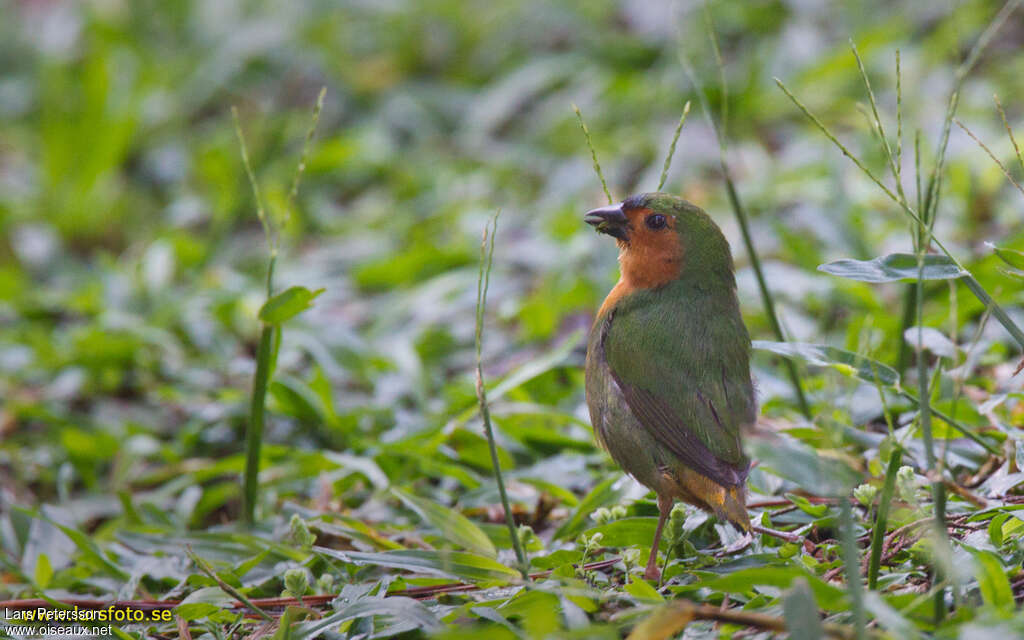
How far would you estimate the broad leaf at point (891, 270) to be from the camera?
2.12m

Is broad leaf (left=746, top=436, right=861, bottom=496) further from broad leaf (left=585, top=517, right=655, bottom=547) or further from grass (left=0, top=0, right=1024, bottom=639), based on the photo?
broad leaf (left=585, top=517, right=655, bottom=547)

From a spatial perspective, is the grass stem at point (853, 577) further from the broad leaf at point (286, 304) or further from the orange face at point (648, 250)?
the broad leaf at point (286, 304)

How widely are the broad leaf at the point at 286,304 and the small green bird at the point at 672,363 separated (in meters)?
0.74

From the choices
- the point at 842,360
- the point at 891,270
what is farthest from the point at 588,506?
the point at 891,270

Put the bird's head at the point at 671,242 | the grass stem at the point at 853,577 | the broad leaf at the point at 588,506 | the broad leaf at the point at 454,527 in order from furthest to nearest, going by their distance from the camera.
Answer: the broad leaf at the point at 588,506 → the bird's head at the point at 671,242 → the broad leaf at the point at 454,527 → the grass stem at the point at 853,577

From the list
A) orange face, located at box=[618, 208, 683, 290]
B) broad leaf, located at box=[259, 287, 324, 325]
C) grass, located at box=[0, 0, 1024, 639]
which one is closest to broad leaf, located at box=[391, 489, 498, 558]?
grass, located at box=[0, 0, 1024, 639]

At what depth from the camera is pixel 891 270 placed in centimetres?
214

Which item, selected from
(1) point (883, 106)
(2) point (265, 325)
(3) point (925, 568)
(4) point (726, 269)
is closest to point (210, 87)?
(1) point (883, 106)

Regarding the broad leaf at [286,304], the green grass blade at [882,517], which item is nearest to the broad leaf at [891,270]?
the green grass blade at [882,517]

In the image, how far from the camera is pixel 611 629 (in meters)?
1.77

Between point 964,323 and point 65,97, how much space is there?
17.8ft

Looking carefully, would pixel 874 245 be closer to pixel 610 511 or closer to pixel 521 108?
pixel 610 511

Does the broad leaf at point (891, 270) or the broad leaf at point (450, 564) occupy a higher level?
the broad leaf at point (891, 270)

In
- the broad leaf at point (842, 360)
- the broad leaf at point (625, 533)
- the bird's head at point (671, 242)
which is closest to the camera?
the broad leaf at point (842, 360)
